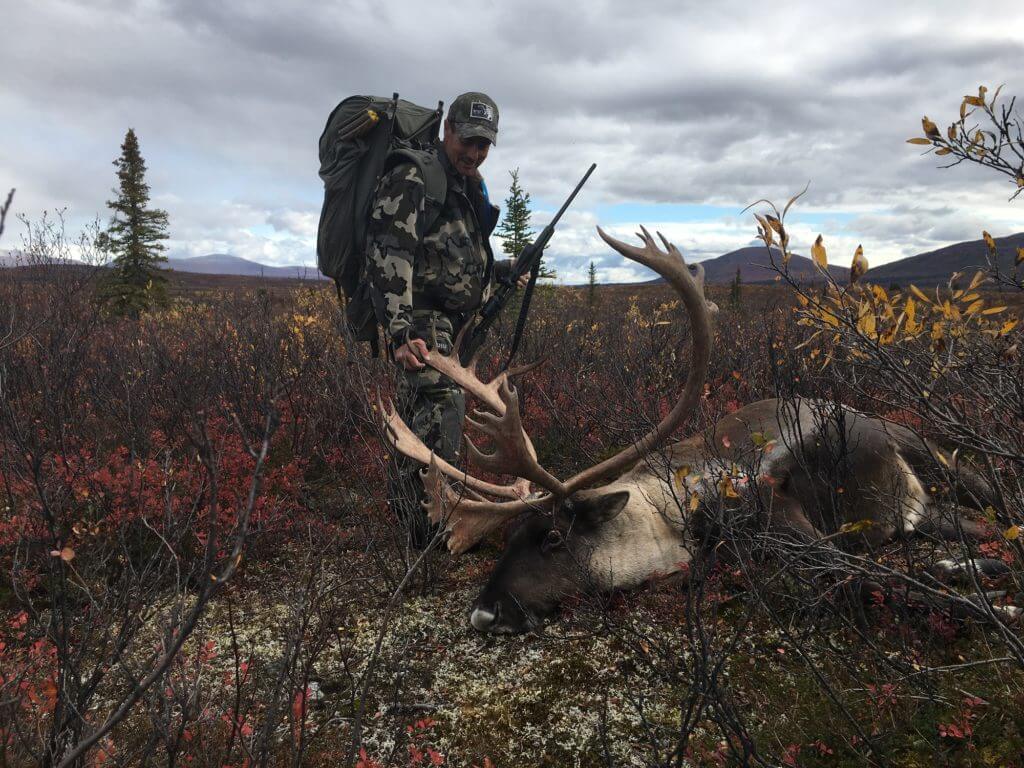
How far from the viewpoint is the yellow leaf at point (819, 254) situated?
197 cm

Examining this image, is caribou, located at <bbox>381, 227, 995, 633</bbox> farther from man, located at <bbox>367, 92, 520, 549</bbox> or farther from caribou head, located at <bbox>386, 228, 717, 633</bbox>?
man, located at <bbox>367, 92, 520, 549</bbox>

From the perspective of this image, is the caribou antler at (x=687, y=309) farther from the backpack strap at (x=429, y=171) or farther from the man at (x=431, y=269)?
the backpack strap at (x=429, y=171)

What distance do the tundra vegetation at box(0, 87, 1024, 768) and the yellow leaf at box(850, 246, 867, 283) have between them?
0.01 meters

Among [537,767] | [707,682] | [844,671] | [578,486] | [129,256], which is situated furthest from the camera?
[129,256]

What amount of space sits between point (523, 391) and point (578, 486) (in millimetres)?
2702

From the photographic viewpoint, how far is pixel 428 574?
3.58 metres

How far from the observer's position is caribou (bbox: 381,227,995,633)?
325 cm

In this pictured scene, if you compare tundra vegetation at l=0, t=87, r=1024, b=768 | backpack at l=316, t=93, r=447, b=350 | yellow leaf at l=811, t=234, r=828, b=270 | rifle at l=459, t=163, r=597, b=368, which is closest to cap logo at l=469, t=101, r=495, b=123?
backpack at l=316, t=93, r=447, b=350

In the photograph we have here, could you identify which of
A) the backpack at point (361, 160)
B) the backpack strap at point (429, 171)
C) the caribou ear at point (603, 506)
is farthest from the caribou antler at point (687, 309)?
the backpack at point (361, 160)

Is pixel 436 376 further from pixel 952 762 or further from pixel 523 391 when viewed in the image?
pixel 952 762

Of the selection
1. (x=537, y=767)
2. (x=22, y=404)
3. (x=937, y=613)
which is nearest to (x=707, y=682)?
(x=537, y=767)

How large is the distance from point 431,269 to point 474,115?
1.07m

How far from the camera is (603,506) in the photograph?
11.2 ft

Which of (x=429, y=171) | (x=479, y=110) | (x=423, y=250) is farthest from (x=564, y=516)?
Answer: (x=479, y=110)
